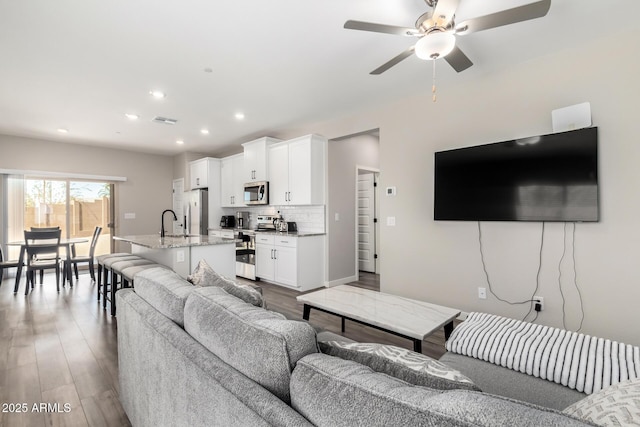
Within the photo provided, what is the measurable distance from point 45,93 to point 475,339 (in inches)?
201

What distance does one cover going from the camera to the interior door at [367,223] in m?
6.21

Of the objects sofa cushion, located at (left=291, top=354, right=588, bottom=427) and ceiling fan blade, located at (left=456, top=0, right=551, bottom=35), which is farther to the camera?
ceiling fan blade, located at (left=456, top=0, right=551, bottom=35)

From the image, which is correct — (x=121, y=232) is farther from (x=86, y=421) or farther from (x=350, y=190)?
(x=86, y=421)

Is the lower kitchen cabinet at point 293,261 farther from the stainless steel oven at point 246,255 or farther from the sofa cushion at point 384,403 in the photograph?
the sofa cushion at point 384,403

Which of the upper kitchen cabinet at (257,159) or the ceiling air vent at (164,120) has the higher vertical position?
the ceiling air vent at (164,120)

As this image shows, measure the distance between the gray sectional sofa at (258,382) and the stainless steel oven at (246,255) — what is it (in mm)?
3905

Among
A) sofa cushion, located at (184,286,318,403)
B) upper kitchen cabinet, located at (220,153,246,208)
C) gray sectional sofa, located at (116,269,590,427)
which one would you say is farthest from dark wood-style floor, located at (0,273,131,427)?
upper kitchen cabinet, located at (220,153,246,208)

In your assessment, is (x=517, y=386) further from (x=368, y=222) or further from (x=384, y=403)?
(x=368, y=222)

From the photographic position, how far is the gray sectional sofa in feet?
2.03

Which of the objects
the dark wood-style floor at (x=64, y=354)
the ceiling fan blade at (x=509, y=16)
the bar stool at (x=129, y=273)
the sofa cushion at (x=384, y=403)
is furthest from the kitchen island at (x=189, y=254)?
the ceiling fan blade at (x=509, y=16)

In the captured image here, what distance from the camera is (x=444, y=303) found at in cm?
358

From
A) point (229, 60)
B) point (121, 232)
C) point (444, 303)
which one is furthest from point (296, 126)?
point (121, 232)

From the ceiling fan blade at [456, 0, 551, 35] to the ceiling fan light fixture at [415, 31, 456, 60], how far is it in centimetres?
12

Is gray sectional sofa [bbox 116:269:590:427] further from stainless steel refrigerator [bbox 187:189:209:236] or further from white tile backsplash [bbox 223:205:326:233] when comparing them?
stainless steel refrigerator [bbox 187:189:209:236]
